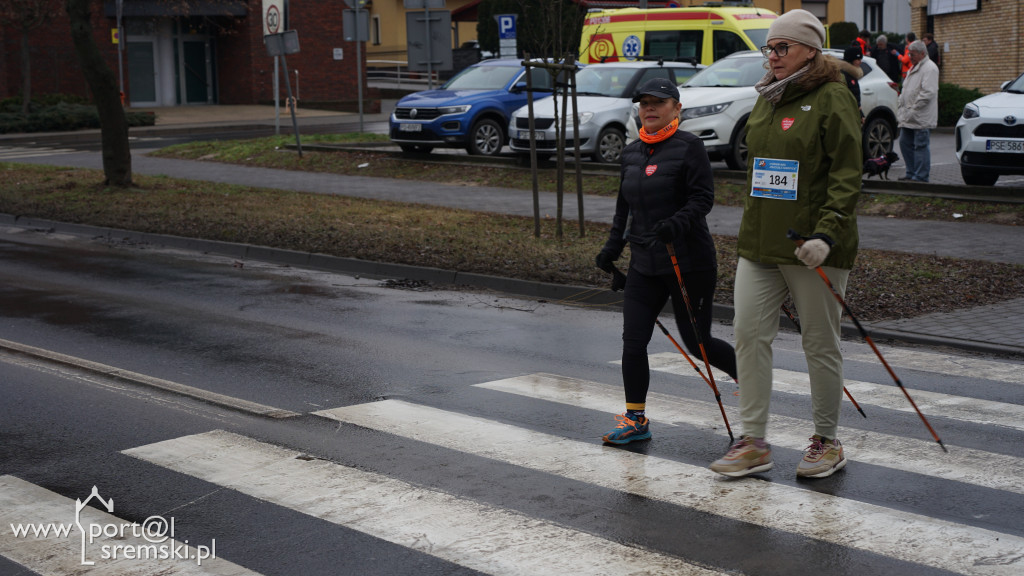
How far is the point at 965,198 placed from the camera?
592 inches

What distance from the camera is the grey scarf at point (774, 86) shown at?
17.0 feet

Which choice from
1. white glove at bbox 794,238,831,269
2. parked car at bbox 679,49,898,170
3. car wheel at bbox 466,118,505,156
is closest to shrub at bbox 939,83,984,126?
parked car at bbox 679,49,898,170

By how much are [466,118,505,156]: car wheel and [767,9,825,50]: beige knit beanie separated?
17.0 metres

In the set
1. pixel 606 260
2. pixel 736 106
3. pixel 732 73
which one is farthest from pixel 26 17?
pixel 606 260

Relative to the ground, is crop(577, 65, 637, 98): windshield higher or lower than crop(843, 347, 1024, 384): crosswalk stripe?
higher

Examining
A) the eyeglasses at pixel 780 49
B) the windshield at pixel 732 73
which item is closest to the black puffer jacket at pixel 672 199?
the eyeglasses at pixel 780 49

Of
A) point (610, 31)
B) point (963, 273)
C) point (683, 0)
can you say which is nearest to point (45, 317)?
point (963, 273)

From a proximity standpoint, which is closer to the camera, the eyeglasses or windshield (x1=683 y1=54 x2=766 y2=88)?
the eyeglasses

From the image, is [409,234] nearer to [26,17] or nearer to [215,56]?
[26,17]

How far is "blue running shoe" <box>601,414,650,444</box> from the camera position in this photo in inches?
236

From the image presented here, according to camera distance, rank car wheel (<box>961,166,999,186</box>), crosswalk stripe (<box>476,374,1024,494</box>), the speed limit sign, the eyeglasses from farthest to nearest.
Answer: the speed limit sign → car wheel (<box>961,166,999,186</box>) → crosswalk stripe (<box>476,374,1024,494</box>) → the eyeglasses

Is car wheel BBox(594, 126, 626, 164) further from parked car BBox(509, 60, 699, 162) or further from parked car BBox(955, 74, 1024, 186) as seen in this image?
parked car BBox(955, 74, 1024, 186)

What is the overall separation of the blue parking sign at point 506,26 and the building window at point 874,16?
4182 centimetres

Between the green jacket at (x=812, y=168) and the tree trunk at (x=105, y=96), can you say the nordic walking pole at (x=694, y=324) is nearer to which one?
the green jacket at (x=812, y=168)
